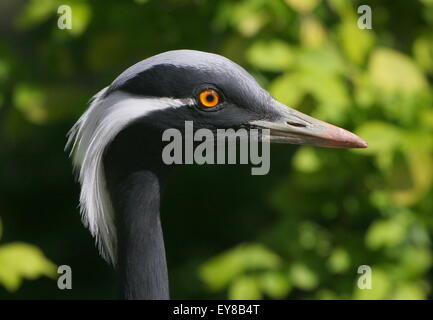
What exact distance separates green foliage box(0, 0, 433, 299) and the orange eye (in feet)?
3.17

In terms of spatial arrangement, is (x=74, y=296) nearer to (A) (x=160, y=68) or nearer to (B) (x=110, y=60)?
(B) (x=110, y=60)

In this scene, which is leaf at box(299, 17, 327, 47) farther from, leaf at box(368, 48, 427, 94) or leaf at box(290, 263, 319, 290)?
leaf at box(290, 263, 319, 290)

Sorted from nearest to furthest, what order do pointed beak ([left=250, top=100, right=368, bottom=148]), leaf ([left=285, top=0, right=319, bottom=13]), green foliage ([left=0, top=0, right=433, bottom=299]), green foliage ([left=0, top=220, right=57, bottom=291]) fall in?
1. pointed beak ([left=250, top=100, right=368, bottom=148])
2. green foliage ([left=0, top=220, right=57, bottom=291])
3. leaf ([left=285, top=0, right=319, bottom=13])
4. green foliage ([left=0, top=0, right=433, bottom=299])

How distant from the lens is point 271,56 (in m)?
4.12

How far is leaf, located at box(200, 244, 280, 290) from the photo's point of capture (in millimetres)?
4270

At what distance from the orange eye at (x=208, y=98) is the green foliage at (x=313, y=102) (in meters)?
0.96

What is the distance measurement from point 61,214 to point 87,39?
6.17 feet

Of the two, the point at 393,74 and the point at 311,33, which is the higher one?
the point at 311,33

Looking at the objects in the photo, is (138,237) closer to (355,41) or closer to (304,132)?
(304,132)

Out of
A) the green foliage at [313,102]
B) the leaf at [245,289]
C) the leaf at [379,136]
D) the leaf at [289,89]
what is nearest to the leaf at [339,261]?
the green foliage at [313,102]

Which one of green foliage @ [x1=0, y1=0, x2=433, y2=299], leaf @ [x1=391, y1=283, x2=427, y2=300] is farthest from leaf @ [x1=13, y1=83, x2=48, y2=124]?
leaf @ [x1=391, y1=283, x2=427, y2=300]

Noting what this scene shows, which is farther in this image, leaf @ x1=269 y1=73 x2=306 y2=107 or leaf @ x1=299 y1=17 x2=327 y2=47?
leaf @ x1=299 y1=17 x2=327 y2=47

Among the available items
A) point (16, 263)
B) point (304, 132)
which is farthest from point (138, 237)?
point (16, 263)

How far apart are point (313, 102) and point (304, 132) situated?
1.09m
